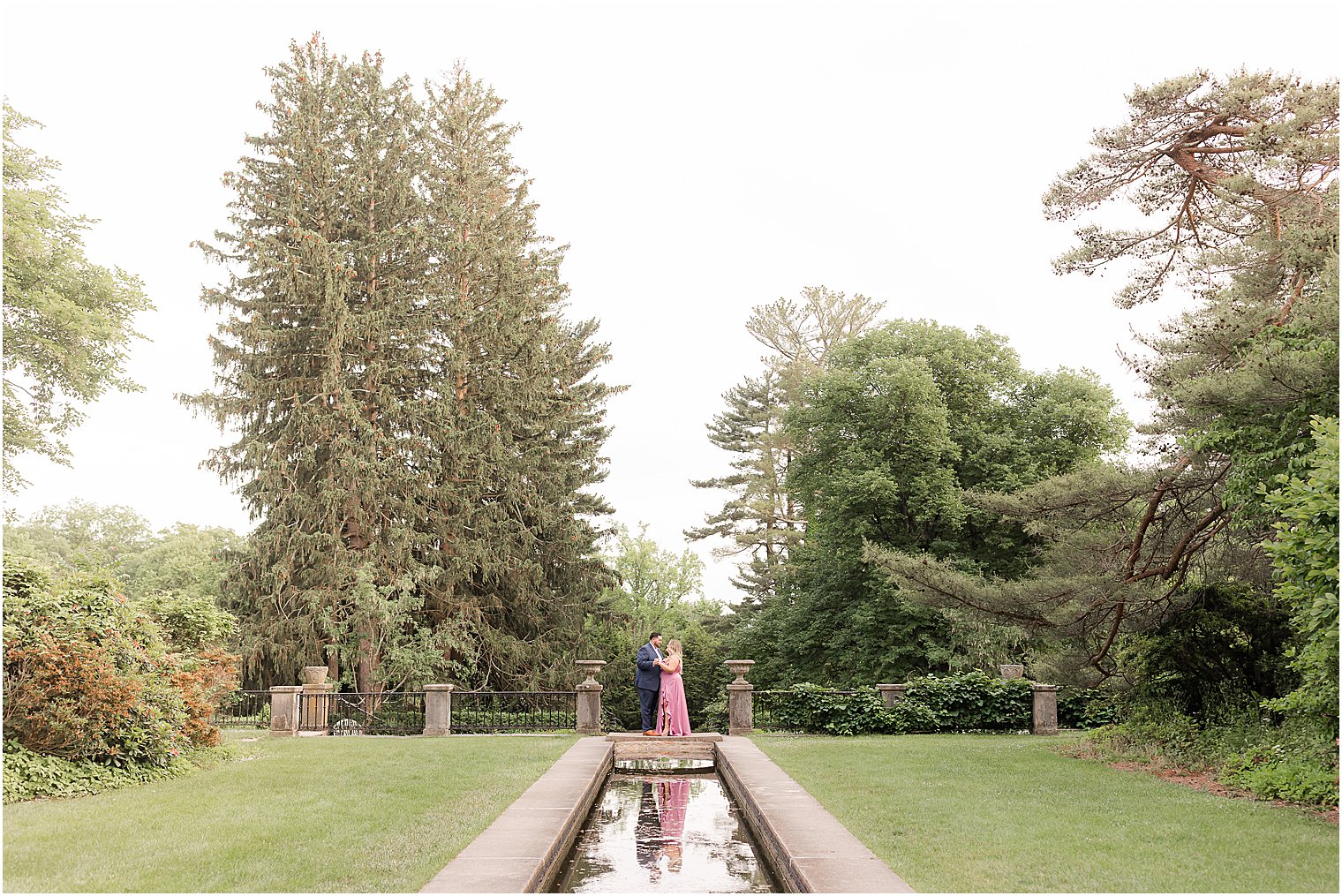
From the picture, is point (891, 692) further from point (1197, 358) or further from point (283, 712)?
point (283, 712)

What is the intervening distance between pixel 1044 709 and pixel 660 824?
1290cm

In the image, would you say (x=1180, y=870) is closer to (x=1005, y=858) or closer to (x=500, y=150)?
(x=1005, y=858)

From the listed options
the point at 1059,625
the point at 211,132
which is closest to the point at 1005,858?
the point at 1059,625

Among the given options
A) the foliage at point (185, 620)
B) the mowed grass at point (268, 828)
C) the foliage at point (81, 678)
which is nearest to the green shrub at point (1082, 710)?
the mowed grass at point (268, 828)

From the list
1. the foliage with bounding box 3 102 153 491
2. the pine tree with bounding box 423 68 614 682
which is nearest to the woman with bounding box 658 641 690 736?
the pine tree with bounding box 423 68 614 682

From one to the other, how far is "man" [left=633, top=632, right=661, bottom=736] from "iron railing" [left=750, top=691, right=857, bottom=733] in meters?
3.26

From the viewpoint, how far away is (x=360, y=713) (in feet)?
75.0

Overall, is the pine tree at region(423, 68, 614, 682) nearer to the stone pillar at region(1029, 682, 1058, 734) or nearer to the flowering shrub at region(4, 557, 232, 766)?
the stone pillar at region(1029, 682, 1058, 734)

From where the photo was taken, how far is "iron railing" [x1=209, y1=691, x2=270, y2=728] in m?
22.3

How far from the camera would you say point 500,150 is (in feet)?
119

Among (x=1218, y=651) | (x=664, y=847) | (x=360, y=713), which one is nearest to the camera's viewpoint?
(x=664, y=847)

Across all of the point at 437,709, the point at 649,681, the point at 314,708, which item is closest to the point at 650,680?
the point at 649,681

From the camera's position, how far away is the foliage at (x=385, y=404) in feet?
86.5

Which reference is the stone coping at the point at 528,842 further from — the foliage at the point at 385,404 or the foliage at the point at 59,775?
the foliage at the point at 385,404
